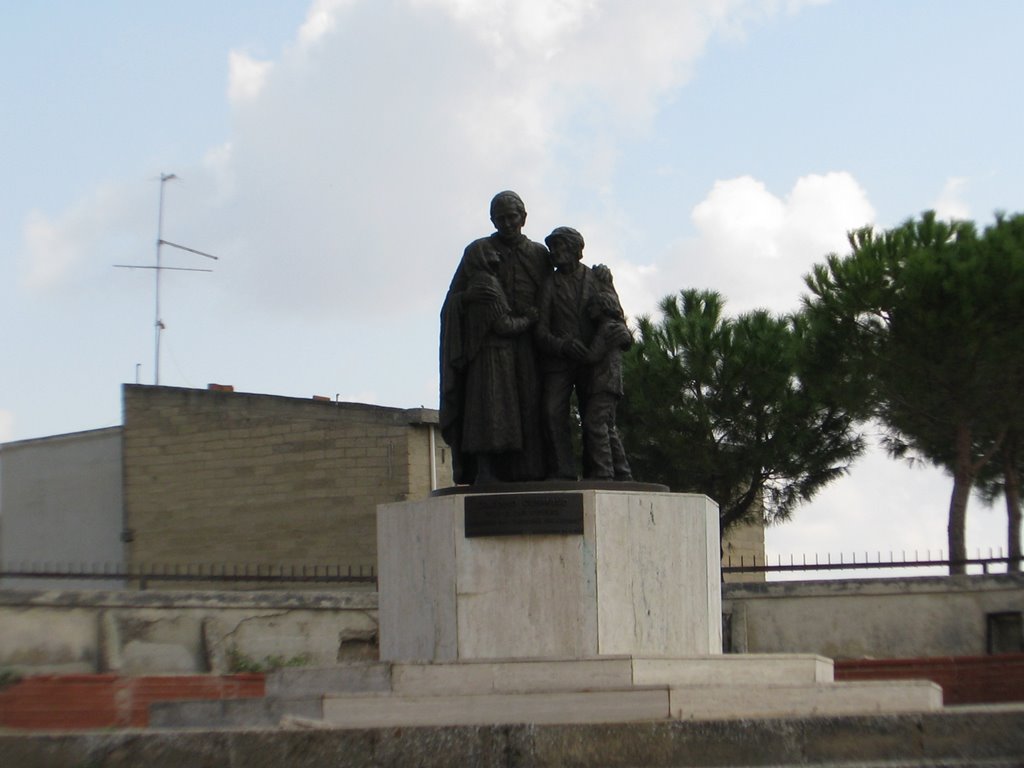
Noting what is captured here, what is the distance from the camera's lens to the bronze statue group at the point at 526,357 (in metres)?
10.4

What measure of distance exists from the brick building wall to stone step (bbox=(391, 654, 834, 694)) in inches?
558

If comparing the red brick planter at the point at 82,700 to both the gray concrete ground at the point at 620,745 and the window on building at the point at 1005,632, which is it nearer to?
the gray concrete ground at the point at 620,745

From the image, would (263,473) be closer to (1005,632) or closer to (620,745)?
(1005,632)

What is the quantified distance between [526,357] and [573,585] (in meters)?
1.65

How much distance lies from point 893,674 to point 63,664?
23.4ft

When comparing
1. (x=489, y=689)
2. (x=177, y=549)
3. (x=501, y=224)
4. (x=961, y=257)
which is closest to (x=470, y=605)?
(x=489, y=689)

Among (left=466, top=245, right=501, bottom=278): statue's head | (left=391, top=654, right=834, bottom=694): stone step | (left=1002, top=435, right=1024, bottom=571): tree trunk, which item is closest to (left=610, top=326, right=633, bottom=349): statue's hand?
(left=466, top=245, right=501, bottom=278): statue's head

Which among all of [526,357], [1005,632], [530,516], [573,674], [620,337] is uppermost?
[620,337]

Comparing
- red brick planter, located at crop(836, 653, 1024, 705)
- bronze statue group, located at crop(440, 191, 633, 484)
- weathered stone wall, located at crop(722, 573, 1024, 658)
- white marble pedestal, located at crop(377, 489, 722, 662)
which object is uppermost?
bronze statue group, located at crop(440, 191, 633, 484)

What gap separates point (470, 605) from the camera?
9.75m

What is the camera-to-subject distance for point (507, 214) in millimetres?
10734

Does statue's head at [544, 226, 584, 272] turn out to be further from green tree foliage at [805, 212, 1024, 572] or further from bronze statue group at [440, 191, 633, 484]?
green tree foliage at [805, 212, 1024, 572]

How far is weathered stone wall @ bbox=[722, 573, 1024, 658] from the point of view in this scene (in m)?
15.9

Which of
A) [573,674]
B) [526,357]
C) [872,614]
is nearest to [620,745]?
[573,674]
